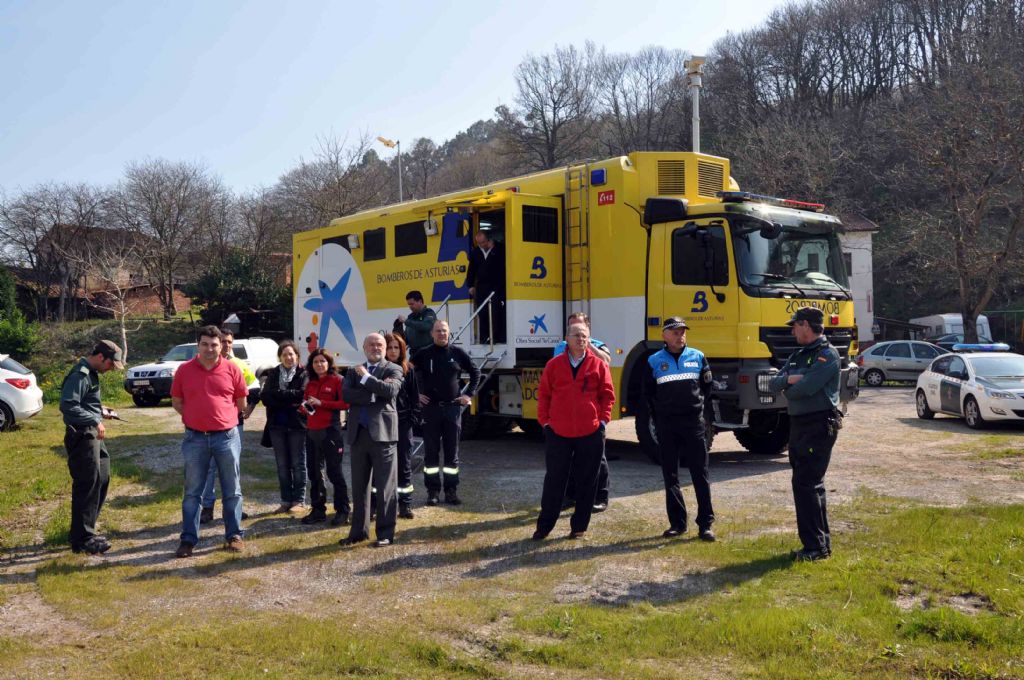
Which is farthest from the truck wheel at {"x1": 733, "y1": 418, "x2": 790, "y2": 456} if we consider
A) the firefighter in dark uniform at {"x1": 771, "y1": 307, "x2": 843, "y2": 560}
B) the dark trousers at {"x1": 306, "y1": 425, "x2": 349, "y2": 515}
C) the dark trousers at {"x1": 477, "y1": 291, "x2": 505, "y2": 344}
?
the dark trousers at {"x1": 306, "y1": 425, "x2": 349, "y2": 515}

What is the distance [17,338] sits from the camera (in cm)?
3831

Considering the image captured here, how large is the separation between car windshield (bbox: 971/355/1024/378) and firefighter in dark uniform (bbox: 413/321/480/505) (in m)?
10.9

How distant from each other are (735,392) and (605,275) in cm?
231

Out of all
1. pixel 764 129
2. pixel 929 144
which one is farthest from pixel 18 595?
pixel 764 129

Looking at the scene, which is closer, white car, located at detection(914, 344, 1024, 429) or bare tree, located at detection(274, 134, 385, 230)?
white car, located at detection(914, 344, 1024, 429)

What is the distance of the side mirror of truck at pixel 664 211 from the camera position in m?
11.1

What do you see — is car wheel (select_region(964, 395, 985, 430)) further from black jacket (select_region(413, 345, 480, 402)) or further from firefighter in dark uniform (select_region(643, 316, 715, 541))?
black jacket (select_region(413, 345, 480, 402))

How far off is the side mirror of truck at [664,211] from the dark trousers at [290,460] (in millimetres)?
5037

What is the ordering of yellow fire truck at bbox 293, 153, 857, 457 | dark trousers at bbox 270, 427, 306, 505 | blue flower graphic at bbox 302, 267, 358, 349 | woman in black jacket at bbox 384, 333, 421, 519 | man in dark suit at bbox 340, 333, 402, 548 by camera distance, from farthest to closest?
blue flower graphic at bbox 302, 267, 358, 349
yellow fire truck at bbox 293, 153, 857, 457
dark trousers at bbox 270, 427, 306, 505
woman in black jacket at bbox 384, 333, 421, 519
man in dark suit at bbox 340, 333, 402, 548

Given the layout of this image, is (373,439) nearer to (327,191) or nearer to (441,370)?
(441,370)

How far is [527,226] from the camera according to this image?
12.0 meters

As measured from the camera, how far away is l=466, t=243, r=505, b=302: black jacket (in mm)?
12266

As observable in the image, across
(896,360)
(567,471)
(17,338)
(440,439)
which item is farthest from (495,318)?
(17,338)

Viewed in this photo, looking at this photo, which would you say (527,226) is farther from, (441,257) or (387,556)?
(387,556)
